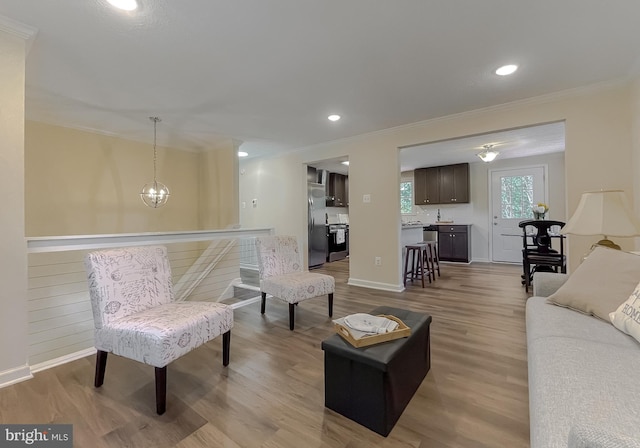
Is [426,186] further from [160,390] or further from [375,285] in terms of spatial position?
[160,390]

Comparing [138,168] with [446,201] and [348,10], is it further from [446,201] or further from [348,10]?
[446,201]

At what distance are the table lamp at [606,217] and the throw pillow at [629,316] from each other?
2.43 feet

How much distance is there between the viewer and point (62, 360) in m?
2.20

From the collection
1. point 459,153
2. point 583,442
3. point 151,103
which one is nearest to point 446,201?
point 459,153

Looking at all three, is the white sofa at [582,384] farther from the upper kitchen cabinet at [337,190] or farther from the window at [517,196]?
the upper kitchen cabinet at [337,190]

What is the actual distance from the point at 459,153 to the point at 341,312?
4261mm

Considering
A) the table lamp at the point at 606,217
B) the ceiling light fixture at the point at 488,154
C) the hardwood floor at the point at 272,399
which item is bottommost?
the hardwood floor at the point at 272,399

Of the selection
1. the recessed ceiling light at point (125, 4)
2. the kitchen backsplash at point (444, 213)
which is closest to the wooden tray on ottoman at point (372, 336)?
the recessed ceiling light at point (125, 4)

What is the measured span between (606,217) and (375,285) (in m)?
2.77

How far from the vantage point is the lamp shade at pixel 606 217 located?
194cm

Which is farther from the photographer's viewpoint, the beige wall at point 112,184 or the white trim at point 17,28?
the beige wall at point 112,184

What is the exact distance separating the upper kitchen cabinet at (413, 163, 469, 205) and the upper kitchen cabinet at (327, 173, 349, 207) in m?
1.86

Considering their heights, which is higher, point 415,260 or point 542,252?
point 542,252

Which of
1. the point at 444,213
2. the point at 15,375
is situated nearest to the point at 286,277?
the point at 15,375
